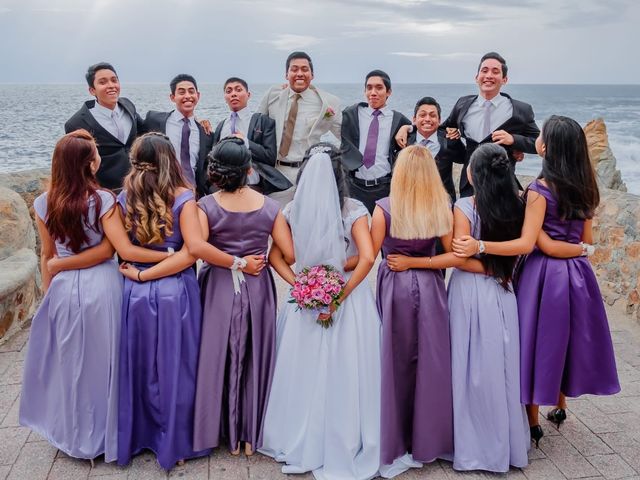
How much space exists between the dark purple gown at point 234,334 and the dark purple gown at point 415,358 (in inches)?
28.3

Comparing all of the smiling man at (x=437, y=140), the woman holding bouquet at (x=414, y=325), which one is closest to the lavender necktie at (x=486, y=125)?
the smiling man at (x=437, y=140)

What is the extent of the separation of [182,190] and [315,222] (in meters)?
0.81

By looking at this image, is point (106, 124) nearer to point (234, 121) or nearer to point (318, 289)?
point (234, 121)

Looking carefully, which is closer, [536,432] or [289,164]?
[536,432]

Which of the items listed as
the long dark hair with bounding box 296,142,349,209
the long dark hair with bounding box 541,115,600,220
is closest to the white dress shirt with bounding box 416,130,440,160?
the long dark hair with bounding box 541,115,600,220

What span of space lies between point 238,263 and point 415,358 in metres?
1.18

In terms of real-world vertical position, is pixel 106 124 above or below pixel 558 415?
above

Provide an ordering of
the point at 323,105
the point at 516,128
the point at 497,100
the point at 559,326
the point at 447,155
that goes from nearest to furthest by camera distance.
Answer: the point at 559,326 → the point at 516,128 → the point at 497,100 → the point at 447,155 → the point at 323,105

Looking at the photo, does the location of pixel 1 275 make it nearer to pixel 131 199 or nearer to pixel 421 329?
pixel 131 199

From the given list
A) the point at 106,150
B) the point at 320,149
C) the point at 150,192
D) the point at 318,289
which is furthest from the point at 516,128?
the point at 106,150

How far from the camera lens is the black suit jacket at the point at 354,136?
5523 mm

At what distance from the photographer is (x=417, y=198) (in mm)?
3408

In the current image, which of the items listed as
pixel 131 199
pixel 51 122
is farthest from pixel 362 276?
pixel 51 122

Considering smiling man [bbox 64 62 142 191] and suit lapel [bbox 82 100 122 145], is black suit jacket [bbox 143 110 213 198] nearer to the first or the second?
smiling man [bbox 64 62 142 191]
